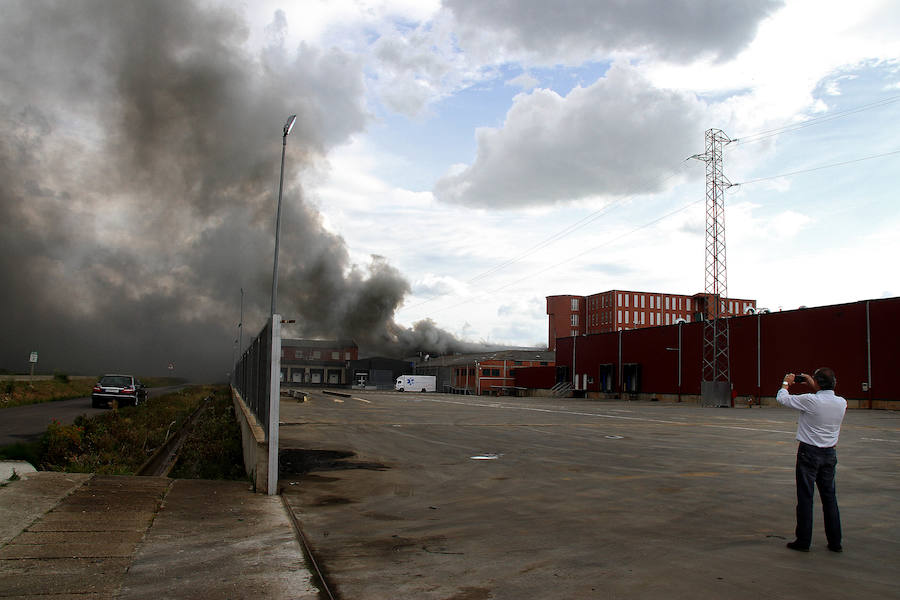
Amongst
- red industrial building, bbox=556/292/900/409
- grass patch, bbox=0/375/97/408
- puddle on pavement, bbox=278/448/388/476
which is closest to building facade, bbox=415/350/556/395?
red industrial building, bbox=556/292/900/409

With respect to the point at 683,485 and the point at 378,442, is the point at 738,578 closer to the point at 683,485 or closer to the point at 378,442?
the point at 683,485

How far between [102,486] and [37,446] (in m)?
7.27

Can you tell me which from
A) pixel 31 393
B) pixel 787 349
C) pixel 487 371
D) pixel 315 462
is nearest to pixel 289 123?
pixel 315 462

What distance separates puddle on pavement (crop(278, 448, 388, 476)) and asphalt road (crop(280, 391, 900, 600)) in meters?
0.04

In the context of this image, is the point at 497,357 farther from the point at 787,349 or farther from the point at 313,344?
the point at 787,349

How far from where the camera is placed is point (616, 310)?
342 ft

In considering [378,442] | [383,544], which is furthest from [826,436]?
[378,442]

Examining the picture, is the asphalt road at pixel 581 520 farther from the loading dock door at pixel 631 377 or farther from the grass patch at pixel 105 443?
the loading dock door at pixel 631 377

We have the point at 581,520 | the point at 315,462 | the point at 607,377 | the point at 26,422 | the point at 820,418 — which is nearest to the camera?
the point at 820,418

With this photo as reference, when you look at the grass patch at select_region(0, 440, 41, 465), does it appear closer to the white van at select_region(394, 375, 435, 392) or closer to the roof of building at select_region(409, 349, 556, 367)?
the roof of building at select_region(409, 349, 556, 367)

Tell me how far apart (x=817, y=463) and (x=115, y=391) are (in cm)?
3043

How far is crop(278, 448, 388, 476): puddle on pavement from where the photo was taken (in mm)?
11362

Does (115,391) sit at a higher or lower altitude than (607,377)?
higher

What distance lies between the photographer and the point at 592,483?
9805 millimetres
